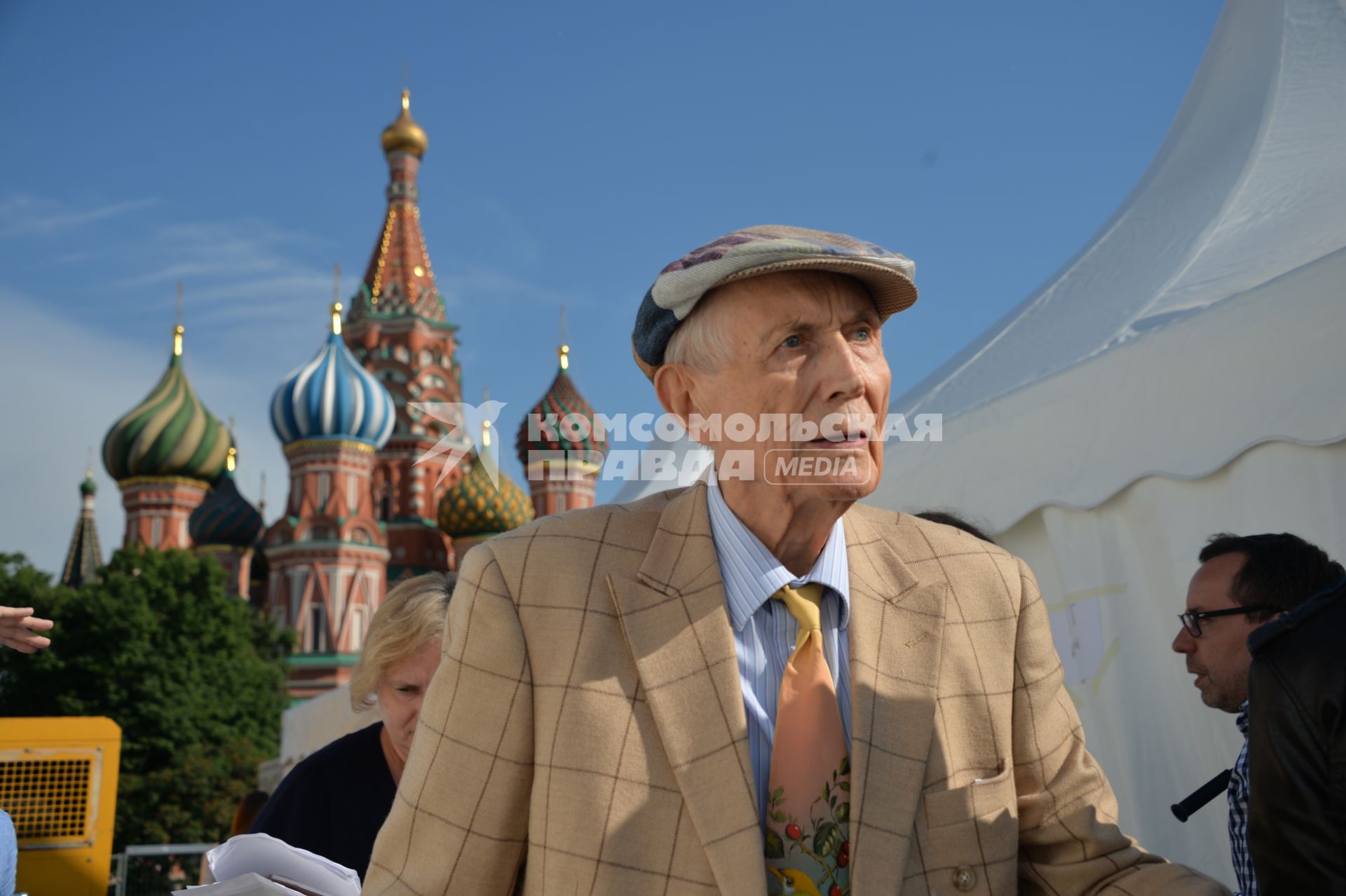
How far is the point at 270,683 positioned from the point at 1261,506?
31.1 metres

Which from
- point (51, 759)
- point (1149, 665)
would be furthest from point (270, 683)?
point (1149, 665)

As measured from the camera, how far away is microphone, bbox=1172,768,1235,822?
2436mm

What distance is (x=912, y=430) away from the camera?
486 cm

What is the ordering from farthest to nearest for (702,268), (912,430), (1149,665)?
(912,430) → (1149,665) → (702,268)

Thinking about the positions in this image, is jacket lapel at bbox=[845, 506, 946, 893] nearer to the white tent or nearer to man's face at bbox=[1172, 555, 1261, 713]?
man's face at bbox=[1172, 555, 1261, 713]

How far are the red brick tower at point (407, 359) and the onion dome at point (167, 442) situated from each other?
5.40 meters

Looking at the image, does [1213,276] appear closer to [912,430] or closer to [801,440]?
[912,430]

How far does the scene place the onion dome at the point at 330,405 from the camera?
121 ft

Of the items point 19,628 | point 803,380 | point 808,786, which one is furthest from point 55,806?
point 803,380

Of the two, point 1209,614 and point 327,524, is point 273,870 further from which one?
point 327,524

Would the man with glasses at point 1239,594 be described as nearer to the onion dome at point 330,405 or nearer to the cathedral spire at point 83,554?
the onion dome at point 330,405

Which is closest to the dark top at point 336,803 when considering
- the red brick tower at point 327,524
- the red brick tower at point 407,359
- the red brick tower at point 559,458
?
the red brick tower at point 559,458

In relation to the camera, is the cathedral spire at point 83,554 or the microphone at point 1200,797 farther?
the cathedral spire at point 83,554

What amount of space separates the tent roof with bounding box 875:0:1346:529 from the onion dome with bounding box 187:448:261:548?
37770 mm
